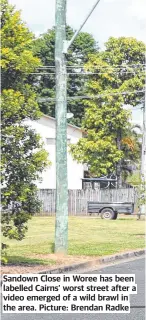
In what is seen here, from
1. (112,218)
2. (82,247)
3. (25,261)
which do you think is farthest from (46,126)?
(25,261)

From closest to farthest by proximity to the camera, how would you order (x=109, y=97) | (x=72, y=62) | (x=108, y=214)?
(x=108, y=214)
(x=109, y=97)
(x=72, y=62)

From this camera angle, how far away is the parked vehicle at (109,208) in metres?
42.0

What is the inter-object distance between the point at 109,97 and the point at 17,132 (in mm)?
38012

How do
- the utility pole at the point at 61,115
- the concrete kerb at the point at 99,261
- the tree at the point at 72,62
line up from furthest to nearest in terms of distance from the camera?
the tree at the point at 72,62 < the utility pole at the point at 61,115 < the concrete kerb at the point at 99,261

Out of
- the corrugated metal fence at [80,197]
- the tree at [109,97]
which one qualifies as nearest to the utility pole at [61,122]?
the corrugated metal fence at [80,197]

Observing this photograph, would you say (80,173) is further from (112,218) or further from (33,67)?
(33,67)

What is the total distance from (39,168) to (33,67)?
5.96 feet

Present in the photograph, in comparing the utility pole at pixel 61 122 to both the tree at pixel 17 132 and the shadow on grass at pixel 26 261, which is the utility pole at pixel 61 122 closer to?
the shadow on grass at pixel 26 261

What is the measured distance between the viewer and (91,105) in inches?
2055

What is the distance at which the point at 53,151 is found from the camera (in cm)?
5419

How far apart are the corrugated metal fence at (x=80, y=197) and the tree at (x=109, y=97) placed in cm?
233

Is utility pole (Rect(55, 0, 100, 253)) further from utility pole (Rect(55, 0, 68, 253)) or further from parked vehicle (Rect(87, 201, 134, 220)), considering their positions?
parked vehicle (Rect(87, 201, 134, 220))

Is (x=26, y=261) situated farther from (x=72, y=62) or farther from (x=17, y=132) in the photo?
(x=72, y=62)
